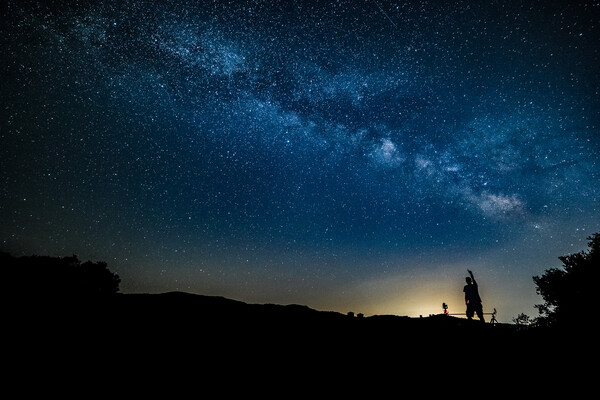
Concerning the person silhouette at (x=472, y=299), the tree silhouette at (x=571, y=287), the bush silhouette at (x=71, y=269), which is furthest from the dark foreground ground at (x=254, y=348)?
the tree silhouette at (x=571, y=287)

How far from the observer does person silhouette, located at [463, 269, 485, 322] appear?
10.7 m

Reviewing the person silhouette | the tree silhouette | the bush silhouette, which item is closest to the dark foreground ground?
the person silhouette

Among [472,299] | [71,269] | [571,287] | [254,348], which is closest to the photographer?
[254,348]

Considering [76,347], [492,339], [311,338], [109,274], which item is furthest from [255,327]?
[109,274]

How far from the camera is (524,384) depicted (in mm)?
5492

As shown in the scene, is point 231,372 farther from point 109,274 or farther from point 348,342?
point 109,274

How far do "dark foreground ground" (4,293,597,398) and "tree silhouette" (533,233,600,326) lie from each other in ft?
46.7

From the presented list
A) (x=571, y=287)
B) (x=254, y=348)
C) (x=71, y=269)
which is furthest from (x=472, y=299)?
(x=71, y=269)

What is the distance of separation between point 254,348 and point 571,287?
24311mm

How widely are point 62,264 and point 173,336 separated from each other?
2828 centimetres

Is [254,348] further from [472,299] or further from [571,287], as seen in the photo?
[571,287]

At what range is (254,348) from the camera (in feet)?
18.4

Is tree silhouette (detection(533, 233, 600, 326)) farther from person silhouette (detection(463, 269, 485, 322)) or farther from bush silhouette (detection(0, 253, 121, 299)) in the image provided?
bush silhouette (detection(0, 253, 121, 299))

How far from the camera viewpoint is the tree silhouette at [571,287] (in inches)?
653
